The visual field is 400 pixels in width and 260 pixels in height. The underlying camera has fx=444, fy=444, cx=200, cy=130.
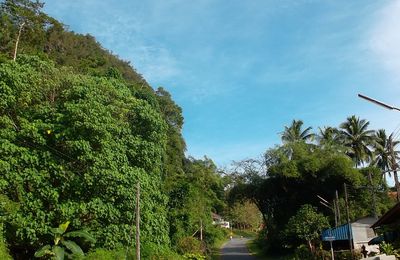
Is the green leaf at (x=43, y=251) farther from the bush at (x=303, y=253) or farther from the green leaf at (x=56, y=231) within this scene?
the bush at (x=303, y=253)

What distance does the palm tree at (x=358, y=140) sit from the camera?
5541 cm

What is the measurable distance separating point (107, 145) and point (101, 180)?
6.08 feet

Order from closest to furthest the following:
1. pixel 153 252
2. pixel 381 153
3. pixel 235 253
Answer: pixel 153 252
pixel 235 253
pixel 381 153

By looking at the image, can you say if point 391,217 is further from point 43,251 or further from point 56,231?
point 43,251

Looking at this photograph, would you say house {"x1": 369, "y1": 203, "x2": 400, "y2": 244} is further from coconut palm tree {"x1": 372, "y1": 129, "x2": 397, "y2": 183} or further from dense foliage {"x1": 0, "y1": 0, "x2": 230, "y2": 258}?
coconut palm tree {"x1": 372, "y1": 129, "x2": 397, "y2": 183}

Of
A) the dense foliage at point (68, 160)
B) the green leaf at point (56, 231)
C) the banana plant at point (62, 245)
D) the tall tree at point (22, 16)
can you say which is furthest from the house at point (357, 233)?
the tall tree at point (22, 16)

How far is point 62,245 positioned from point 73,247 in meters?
0.71

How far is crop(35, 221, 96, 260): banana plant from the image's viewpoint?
20578 millimetres

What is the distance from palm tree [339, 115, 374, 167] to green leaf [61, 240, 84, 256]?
137ft

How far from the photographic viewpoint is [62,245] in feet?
70.6

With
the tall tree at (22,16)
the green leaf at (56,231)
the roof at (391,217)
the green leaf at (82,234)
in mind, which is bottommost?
the green leaf at (82,234)

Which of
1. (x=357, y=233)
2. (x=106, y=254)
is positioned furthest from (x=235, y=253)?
(x=106, y=254)

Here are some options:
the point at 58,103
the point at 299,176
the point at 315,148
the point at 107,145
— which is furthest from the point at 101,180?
the point at 315,148

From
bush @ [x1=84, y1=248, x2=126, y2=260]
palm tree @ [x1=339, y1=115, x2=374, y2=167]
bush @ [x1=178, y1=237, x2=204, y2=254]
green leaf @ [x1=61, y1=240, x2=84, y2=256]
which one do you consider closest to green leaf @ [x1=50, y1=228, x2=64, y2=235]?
green leaf @ [x1=61, y1=240, x2=84, y2=256]
